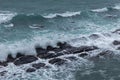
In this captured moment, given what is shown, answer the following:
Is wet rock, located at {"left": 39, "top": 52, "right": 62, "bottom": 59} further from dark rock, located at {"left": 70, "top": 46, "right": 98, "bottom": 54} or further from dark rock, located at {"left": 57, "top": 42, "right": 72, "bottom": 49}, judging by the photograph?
dark rock, located at {"left": 57, "top": 42, "right": 72, "bottom": 49}

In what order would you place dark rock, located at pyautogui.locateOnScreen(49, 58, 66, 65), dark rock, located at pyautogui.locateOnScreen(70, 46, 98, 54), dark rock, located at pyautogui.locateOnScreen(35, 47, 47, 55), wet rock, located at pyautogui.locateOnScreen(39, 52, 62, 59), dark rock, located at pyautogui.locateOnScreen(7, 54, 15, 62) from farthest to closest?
dark rock, located at pyautogui.locateOnScreen(70, 46, 98, 54), dark rock, located at pyautogui.locateOnScreen(35, 47, 47, 55), wet rock, located at pyautogui.locateOnScreen(39, 52, 62, 59), dark rock, located at pyautogui.locateOnScreen(7, 54, 15, 62), dark rock, located at pyautogui.locateOnScreen(49, 58, 66, 65)

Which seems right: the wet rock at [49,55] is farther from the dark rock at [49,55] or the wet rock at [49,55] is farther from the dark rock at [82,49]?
the dark rock at [82,49]

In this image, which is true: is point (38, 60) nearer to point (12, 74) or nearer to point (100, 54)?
point (12, 74)


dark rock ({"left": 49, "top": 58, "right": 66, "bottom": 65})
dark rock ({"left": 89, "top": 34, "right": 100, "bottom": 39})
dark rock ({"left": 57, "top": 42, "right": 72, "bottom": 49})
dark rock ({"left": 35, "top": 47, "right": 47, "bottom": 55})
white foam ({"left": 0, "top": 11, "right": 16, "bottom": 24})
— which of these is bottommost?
dark rock ({"left": 49, "top": 58, "right": 66, "bottom": 65})

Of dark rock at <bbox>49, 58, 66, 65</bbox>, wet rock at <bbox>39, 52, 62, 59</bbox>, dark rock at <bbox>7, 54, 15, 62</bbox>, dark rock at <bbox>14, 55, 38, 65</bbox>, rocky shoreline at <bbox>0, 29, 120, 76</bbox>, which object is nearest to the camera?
rocky shoreline at <bbox>0, 29, 120, 76</bbox>

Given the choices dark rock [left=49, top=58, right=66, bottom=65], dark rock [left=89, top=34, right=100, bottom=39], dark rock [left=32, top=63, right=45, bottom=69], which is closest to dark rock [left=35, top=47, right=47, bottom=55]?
dark rock [left=49, top=58, right=66, bottom=65]

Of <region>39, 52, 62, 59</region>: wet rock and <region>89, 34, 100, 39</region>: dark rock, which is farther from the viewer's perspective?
<region>89, 34, 100, 39</region>: dark rock

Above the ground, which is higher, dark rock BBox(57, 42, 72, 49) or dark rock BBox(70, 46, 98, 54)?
dark rock BBox(57, 42, 72, 49)

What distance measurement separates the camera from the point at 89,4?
149ft

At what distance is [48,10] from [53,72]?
52.7ft

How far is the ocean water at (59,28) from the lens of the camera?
27031 mm

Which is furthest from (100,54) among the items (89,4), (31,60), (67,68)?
(89,4)

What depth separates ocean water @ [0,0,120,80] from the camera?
27031 mm

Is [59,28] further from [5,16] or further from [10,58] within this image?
[10,58]
